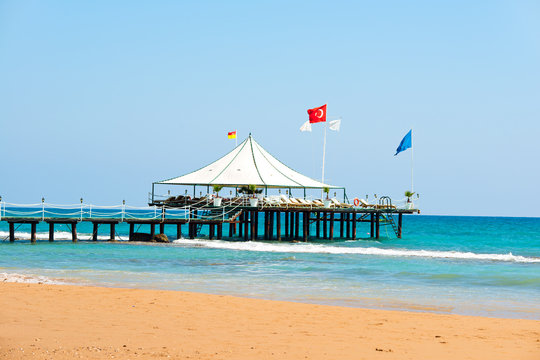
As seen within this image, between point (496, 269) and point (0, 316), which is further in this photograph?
point (496, 269)

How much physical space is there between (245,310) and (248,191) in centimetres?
2862

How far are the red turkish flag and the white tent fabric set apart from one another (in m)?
3.91

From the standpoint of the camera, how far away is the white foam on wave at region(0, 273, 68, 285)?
18391 millimetres

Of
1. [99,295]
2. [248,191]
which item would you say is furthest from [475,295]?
[248,191]

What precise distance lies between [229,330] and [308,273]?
11.5m

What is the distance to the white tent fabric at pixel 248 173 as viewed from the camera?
41.7 meters

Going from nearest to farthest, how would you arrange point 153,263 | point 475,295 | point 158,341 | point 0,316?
1. point 158,341
2. point 0,316
3. point 475,295
4. point 153,263

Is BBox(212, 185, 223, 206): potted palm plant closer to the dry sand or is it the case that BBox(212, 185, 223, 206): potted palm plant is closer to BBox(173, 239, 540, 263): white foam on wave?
BBox(173, 239, 540, 263): white foam on wave

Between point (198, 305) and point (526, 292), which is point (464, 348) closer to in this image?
point (198, 305)

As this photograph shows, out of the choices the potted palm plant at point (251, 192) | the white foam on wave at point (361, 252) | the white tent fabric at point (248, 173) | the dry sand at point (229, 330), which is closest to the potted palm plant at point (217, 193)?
the white tent fabric at point (248, 173)

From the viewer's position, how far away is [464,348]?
35.1ft

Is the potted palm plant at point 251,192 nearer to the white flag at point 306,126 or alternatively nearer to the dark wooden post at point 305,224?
Answer: the dark wooden post at point 305,224

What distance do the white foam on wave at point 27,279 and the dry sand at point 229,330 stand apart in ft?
8.53

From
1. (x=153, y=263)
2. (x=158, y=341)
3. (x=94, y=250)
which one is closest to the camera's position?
(x=158, y=341)
